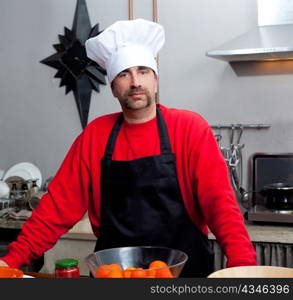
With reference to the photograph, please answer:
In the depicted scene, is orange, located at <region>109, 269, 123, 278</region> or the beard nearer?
orange, located at <region>109, 269, 123, 278</region>

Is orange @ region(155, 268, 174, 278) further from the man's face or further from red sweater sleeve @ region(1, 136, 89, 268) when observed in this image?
the man's face

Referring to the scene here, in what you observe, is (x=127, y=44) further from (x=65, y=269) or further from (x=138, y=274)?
(x=138, y=274)

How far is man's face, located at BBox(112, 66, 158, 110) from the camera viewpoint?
1.69m

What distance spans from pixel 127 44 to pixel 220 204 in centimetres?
64

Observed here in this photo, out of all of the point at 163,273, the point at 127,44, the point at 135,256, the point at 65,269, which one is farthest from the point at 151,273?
the point at 127,44

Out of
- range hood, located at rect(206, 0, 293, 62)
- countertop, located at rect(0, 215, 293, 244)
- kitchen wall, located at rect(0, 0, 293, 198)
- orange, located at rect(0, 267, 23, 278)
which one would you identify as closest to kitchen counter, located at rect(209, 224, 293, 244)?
countertop, located at rect(0, 215, 293, 244)

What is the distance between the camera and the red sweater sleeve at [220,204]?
138 centimetres

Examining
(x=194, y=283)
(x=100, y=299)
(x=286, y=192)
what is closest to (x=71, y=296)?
(x=100, y=299)

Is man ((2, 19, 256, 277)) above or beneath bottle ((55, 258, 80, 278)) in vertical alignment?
above

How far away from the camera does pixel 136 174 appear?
1.73m

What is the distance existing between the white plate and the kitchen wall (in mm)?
96

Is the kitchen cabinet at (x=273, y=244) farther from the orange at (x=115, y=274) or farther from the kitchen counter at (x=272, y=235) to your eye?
the orange at (x=115, y=274)

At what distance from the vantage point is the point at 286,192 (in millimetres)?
2486

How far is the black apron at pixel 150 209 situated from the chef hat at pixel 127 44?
0.22 meters
